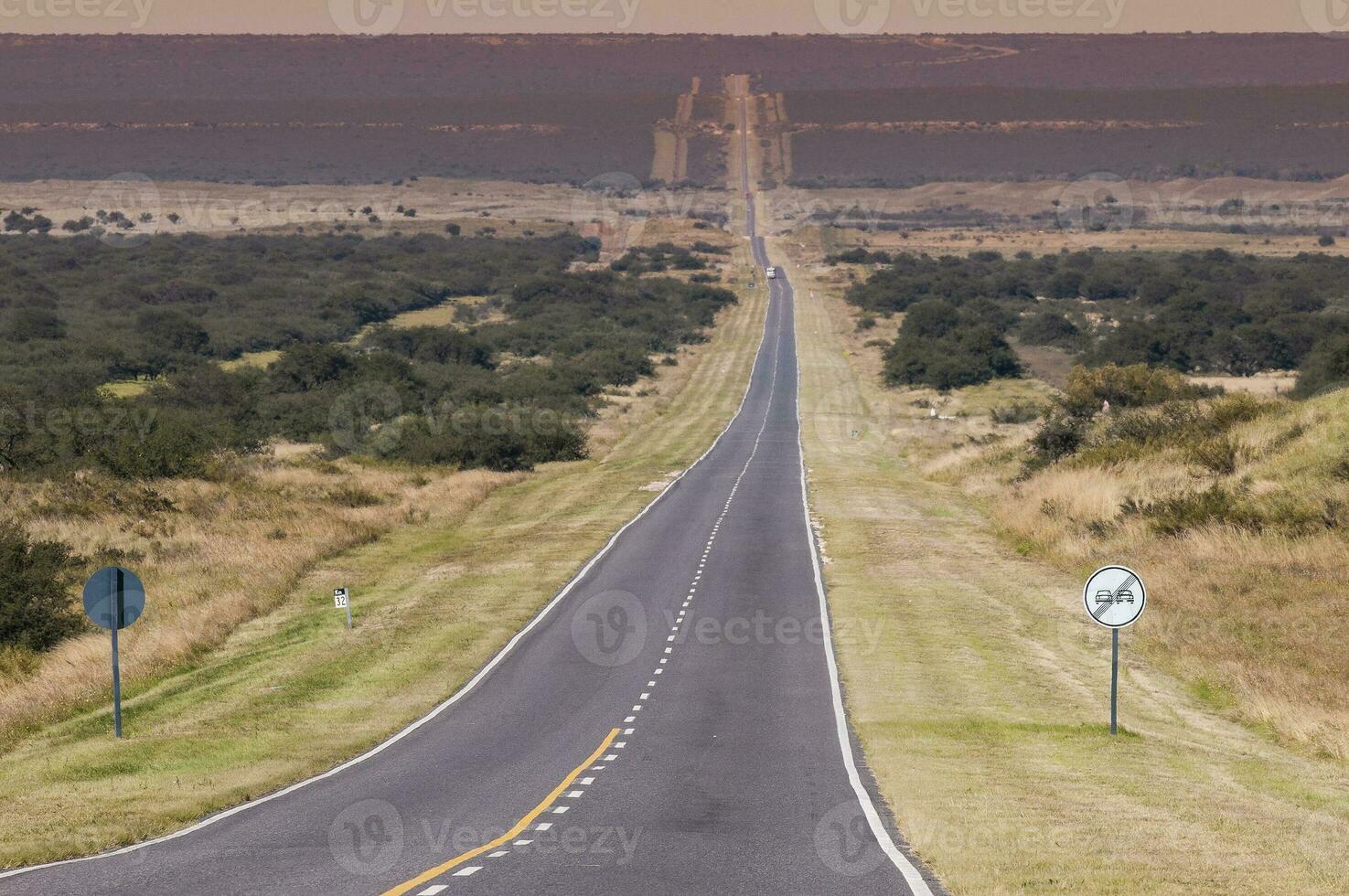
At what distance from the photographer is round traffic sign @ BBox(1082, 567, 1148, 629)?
1980 centimetres

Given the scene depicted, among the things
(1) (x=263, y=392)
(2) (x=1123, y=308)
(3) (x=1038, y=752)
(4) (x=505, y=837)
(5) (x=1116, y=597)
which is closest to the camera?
(4) (x=505, y=837)

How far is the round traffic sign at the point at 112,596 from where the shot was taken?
786 inches

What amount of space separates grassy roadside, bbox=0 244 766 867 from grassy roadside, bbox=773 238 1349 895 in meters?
7.39

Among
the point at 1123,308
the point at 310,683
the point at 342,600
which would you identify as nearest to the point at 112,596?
the point at 310,683

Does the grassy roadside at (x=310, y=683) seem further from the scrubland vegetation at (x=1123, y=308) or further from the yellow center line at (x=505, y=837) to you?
the scrubland vegetation at (x=1123, y=308)

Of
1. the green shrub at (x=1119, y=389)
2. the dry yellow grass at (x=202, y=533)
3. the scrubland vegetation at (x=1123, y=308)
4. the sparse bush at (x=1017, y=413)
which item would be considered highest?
the scrubland vegetation at (x=1123, y=308)

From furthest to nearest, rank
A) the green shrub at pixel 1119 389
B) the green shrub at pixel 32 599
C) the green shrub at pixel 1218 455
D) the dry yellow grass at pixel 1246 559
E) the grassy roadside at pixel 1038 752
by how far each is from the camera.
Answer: the green shrub at pixel 1119 389 < the green shrub at pixel 1218 455 < the green shrub at pixel 32 599 < the dry yellow grass at pixel 1246 559 < the grassy roadside at pixel 1038 752

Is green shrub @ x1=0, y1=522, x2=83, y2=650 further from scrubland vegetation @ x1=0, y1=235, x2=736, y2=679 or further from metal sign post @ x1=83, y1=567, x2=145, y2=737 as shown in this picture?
metal sign post @ x1=83, y1=567, x2=145, y2=737

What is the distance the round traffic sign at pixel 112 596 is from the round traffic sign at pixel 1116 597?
1329 centimetres

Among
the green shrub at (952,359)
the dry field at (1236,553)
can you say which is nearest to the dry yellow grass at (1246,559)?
the dry field at (1236,553)

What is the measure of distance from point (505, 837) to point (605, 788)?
2.70 m

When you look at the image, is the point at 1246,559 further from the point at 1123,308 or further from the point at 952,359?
the point at 1123,308

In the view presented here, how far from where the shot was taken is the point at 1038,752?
64.2ft

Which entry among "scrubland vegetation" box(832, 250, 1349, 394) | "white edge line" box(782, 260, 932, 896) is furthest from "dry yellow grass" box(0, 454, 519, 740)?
"scrubland vegetation" box(832, 250, 1349, 394)
